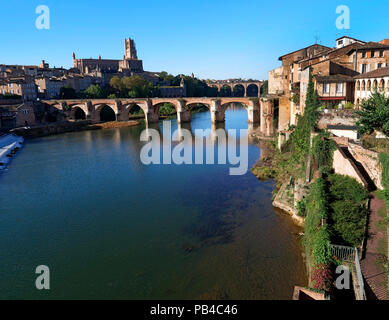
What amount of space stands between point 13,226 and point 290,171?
1510 centimetres

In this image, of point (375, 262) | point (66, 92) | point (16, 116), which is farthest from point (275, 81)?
point (66, 92)

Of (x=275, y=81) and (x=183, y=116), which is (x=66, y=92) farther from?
(x=275, y=81)

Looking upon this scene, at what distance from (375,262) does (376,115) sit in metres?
8.08

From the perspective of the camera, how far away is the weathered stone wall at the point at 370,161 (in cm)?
1098

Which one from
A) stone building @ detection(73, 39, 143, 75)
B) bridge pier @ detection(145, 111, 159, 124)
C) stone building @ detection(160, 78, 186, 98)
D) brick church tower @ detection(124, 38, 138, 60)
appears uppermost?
brick church tower @ detection(124, 38, 138, 60)

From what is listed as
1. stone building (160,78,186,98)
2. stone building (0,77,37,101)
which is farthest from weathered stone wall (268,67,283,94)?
stone building (160,78,186,98)

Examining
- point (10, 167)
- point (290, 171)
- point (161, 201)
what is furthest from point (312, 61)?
point (10, 167)

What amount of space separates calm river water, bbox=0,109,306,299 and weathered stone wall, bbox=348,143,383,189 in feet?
12.0

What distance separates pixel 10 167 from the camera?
1011 inches

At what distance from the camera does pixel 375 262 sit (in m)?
7.91

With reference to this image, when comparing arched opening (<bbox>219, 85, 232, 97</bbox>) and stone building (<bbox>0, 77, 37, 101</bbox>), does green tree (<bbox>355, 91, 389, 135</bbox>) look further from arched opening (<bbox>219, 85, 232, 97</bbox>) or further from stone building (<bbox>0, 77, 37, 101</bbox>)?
arched opening (<bbox>219, 85, 232, 97</bbox>)

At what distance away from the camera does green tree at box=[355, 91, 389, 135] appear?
43.4 ft

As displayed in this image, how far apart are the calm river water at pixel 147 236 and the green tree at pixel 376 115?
5604mm
